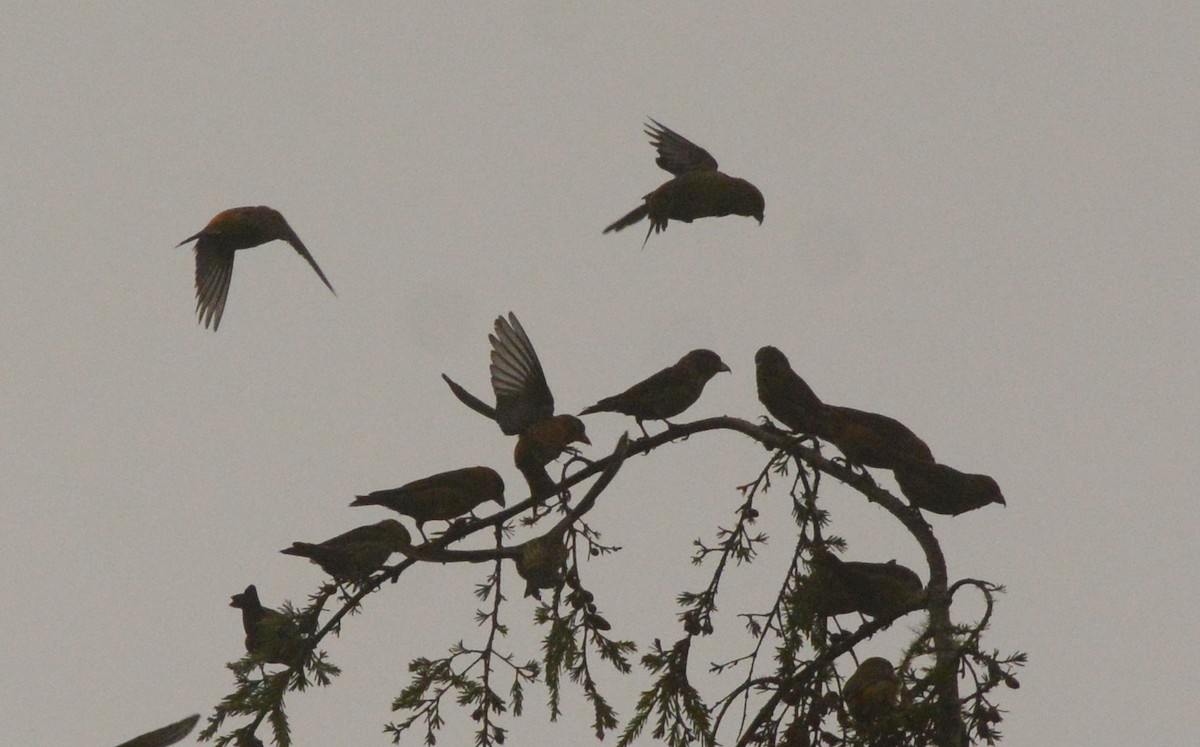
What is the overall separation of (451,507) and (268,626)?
3.15 ft

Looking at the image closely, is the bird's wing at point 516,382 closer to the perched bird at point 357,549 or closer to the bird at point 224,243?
the perched bird at point 357,549

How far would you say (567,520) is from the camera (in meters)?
3.74

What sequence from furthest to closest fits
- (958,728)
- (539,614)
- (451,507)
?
1. (451,507)
2. (539,614)
3. (958,728)

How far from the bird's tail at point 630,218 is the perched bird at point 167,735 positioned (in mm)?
4274

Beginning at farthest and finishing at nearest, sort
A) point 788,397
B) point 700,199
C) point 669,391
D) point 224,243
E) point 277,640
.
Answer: point 224,243 < point 700,199 < point 669,391 < point 788,397 < point 277,640

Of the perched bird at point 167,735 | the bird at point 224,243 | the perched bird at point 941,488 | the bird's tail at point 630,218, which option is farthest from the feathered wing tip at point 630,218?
the perched bird at point 167,735

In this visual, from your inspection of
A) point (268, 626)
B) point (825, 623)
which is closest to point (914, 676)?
point (825, 623)

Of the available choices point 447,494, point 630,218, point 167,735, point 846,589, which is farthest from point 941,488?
point 630,218

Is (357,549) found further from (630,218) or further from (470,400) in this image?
(630,218)

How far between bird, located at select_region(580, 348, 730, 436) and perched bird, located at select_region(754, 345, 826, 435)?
40 cm

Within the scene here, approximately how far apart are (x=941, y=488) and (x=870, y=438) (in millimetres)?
317

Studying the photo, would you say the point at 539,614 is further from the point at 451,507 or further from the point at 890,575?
the point at 890,575

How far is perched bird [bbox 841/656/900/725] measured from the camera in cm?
357

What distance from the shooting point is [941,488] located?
4.43 metres
